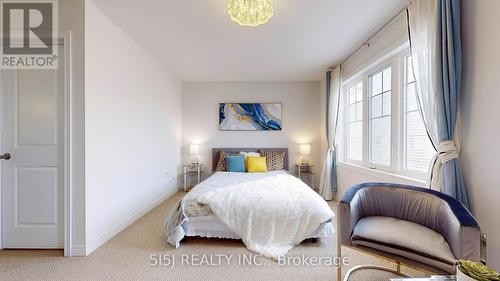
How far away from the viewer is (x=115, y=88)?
2635 millimetres

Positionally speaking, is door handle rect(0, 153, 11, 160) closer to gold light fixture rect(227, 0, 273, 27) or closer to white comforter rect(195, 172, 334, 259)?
white comforter rect(195, 172, 334, 259)

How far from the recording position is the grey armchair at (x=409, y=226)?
1257 millimetres

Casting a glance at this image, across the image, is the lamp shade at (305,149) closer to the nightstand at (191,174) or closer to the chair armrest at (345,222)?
the nightstand at (191,174)

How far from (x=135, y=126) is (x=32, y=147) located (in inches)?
43.2

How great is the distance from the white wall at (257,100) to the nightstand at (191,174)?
23cm

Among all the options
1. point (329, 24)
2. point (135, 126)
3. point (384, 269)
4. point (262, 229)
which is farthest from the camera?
point (135, 126)

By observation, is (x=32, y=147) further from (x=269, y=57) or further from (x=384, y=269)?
(x=384, y=269)

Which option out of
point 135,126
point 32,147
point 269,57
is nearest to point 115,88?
point 135,126

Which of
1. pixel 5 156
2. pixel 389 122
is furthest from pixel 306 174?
pixel 5 156

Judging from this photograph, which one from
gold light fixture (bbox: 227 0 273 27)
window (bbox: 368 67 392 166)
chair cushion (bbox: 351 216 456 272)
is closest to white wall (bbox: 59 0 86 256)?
gold light fixture (bbox: 227 0 273 27)

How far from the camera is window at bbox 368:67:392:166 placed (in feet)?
8.98
